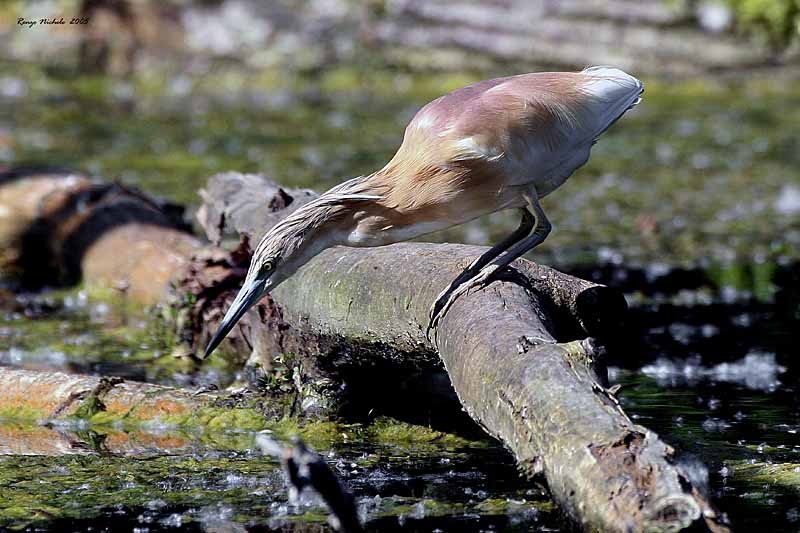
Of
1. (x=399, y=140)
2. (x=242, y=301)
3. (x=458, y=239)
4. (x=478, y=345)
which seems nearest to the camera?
(x=478, y=345)

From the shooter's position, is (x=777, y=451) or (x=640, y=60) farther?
(x=640, y=60)

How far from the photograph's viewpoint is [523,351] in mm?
3248

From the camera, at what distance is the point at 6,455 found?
13.2 feet

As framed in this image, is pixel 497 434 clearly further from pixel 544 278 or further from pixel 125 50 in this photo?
pixel 125 50

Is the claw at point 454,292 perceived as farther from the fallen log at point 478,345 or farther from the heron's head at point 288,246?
the heron's head at point 288,246

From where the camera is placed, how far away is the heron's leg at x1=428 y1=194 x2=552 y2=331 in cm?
380

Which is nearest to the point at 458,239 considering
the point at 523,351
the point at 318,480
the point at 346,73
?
the point at 523,351

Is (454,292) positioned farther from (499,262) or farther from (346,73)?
(346,73)

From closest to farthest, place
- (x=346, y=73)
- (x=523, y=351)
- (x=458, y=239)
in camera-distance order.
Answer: (x=523, y=351), (x=458, y=239), (x=346, y=73)

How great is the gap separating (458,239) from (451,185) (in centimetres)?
414

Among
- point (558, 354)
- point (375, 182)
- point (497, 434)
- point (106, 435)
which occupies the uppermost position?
point (375, 182)

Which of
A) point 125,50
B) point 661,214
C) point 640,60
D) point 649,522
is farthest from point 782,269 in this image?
point 125,50

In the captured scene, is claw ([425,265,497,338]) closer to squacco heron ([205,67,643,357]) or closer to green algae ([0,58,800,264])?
squacco heron ([205,67,643,357])

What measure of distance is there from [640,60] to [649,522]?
13.3 m
